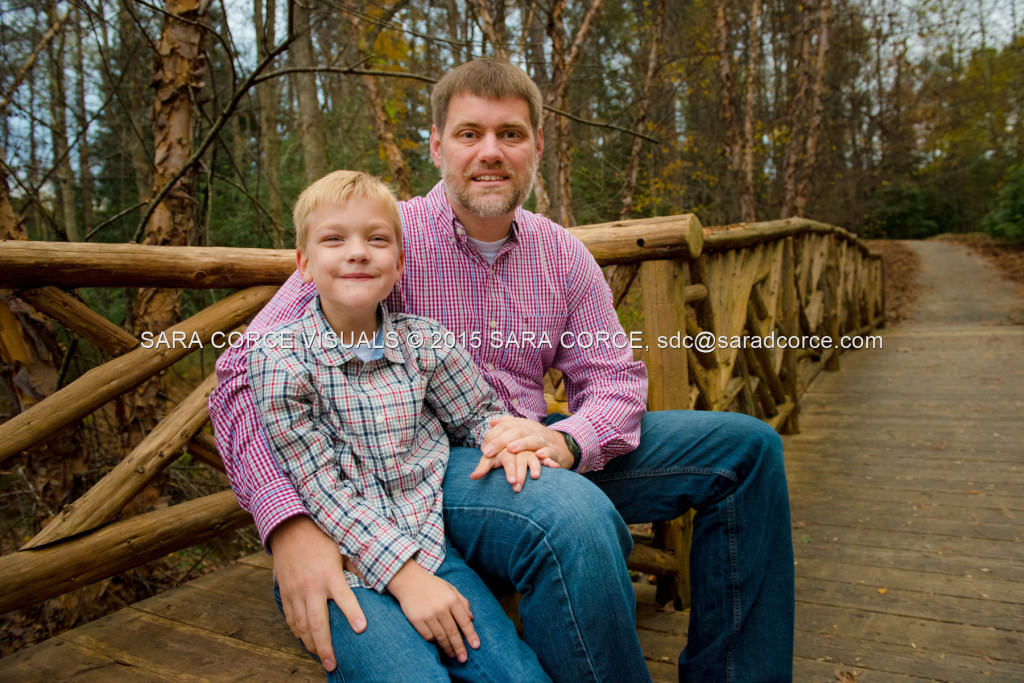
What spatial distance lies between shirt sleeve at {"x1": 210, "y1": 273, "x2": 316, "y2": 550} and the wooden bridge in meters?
0.53

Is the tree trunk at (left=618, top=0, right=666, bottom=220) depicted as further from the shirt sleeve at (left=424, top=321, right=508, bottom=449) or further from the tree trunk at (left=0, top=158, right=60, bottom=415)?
the shirt sleeve at (left=424, top=321, right=508, bottom=449)

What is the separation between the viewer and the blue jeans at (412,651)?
1132 millimetres

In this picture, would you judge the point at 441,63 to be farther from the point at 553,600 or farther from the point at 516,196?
the point at 553,600

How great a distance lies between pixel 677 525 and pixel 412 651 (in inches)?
59.1

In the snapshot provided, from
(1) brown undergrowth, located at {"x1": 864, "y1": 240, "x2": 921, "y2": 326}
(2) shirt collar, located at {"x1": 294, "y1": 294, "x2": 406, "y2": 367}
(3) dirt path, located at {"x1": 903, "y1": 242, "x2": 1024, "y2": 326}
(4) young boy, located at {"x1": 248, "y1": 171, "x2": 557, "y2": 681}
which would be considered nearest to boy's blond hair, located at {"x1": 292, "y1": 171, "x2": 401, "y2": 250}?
(4) young boy, located at {"x1": 248, "y1": 171, "x2": 557, "y2": 681}

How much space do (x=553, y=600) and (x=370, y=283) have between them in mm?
717

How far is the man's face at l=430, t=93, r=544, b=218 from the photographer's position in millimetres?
1702

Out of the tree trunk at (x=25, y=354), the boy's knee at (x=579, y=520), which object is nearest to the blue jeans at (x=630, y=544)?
the boy's knee at (x=579, y=520)

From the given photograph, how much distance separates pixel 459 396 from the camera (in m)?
1.57

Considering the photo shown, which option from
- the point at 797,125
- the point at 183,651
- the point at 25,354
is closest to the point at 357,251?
the point at 183,651

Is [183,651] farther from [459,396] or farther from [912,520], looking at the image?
[912,520]

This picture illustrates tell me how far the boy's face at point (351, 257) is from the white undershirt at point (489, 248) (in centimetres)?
35

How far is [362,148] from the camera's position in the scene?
28.7 feet

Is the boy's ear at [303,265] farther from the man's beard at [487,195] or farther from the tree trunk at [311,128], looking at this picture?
the tree trunk at [311,128]
